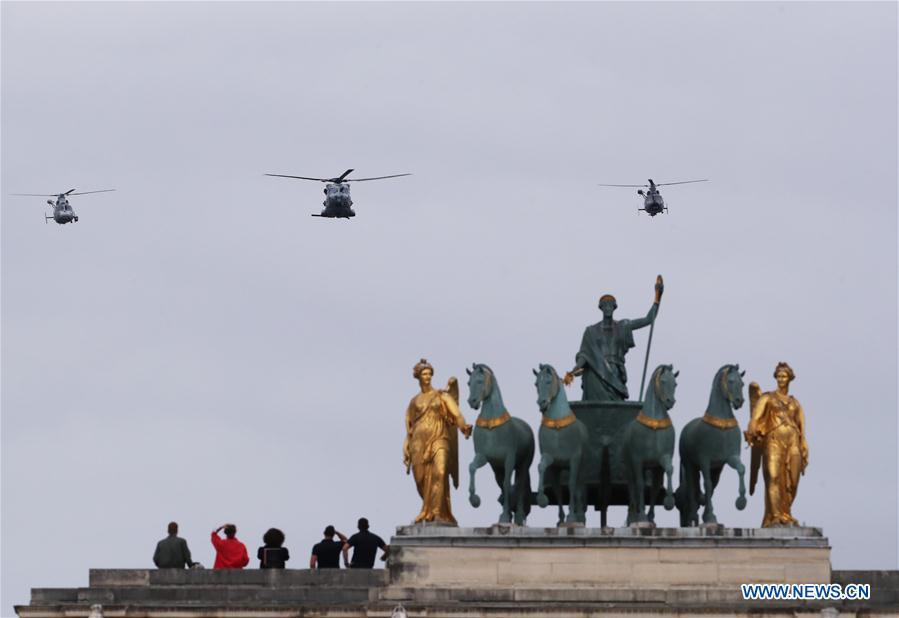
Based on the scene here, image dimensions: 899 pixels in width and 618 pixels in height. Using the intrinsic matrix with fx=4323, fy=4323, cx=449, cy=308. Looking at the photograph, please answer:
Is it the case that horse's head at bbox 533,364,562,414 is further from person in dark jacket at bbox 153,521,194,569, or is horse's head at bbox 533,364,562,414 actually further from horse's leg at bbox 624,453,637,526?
person in dark jacket at bbox 153,521,194,569

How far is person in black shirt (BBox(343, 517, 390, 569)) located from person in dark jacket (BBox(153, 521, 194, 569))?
9.67ft

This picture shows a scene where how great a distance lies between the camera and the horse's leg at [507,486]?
3118 inches

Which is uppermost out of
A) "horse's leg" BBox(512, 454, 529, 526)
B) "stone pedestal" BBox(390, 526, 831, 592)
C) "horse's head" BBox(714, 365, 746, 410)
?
"horse's head" BBox(714, 365, 746, 410)

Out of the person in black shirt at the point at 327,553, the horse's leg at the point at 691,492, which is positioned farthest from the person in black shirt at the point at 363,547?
the horse's leg at the point at 691,492

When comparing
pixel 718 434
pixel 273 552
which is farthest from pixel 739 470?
pixel 273 552

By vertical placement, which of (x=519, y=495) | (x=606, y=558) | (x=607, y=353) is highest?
(x=607, y=353)

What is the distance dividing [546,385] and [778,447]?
4406 mm

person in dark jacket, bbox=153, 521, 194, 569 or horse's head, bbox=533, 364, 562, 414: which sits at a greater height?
horse's head, bbox=533, 364, 562, 414

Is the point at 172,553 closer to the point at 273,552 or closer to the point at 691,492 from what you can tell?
the point at 273,552

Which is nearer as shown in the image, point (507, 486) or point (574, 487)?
point (574, 487)

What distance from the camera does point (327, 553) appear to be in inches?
3110

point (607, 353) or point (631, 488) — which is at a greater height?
point (607, 353)

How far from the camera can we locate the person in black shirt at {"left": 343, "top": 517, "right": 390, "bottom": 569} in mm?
79062

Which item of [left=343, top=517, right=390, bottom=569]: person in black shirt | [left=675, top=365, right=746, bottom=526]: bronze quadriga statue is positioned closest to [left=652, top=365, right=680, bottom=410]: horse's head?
[left=675, top=365, right=746, bottom=526]: bronze quadriga statue
